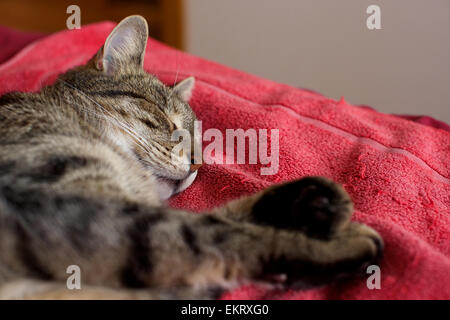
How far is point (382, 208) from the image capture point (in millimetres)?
1053

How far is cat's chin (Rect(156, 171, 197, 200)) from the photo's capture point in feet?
3.77

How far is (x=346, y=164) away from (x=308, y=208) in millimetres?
467

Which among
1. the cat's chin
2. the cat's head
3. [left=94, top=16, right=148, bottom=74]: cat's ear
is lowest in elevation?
the cat's chin

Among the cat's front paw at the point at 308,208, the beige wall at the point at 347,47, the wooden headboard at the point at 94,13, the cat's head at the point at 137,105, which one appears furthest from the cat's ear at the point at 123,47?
the wooden headboard at the point at 94,13

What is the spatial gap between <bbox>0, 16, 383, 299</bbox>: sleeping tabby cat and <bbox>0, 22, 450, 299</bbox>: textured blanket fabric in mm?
65

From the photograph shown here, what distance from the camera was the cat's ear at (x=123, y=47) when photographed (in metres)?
1.24

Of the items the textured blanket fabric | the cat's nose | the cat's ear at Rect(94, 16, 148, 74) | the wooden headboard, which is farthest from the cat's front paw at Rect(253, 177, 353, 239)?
the wooden headboard

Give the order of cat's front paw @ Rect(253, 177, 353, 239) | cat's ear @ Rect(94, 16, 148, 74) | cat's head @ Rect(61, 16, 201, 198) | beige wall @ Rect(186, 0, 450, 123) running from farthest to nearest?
beige wall @ Rect(186, 0, 450, 123) < cat's ear @ Rect(94, 16, 148, 74) < cat's head @ Rect(61, 16, 201, 198) < cat's front paw @ Rect(253, 177, 353, 239)

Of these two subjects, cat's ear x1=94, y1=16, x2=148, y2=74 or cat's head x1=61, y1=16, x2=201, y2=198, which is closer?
cat's head x1=61, y1=16, x2=201, y2=198

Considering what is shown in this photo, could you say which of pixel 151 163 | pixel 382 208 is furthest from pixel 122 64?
pixel 382 208

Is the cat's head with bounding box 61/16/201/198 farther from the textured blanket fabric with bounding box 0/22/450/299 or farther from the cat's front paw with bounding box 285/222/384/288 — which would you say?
the cat's front paw with bounding box 285/222/384/288

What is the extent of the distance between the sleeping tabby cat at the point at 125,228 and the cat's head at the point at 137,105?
2.3 inches

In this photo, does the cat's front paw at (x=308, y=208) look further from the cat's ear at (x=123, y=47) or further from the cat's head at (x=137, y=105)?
the cat's ear at (x=123, y=47)
